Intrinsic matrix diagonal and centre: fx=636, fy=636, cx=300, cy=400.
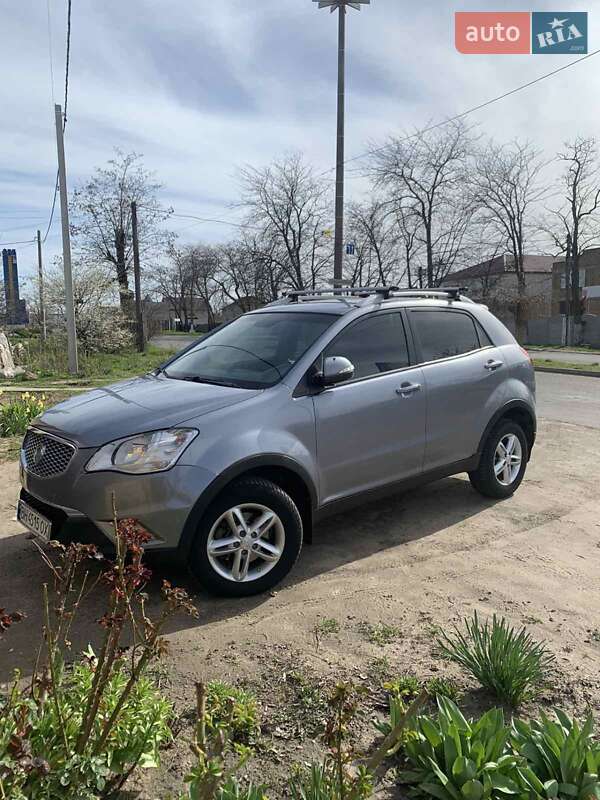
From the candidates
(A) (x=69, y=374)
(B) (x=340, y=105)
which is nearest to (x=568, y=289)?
(B) (x=340, y=105)

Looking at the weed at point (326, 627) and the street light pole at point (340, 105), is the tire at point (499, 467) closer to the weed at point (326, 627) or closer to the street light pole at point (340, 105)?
the weed at point (326, 627)

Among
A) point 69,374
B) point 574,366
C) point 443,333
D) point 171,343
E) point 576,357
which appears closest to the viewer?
point 443,333

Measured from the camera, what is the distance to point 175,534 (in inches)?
129

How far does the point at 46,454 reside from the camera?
362cm

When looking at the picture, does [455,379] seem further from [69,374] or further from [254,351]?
[69,374]

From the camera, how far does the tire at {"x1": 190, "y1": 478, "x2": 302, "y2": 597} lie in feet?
11.1

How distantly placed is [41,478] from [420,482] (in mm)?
2562

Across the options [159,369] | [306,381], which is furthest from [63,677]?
[159,369]

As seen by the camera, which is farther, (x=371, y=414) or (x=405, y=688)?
(x=371, y=414)

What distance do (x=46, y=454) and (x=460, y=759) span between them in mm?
2677

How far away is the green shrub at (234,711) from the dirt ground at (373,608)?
2.5 inches

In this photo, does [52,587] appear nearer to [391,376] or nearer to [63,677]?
[63,677]

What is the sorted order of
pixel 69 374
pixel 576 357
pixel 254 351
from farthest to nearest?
pixel 576 357 → pixel 69 374 → pixel 254 351

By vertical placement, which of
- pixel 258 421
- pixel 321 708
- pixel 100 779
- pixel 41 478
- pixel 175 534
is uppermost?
pixel 258 421
